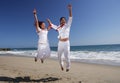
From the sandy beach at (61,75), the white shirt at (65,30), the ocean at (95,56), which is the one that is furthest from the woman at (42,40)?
the ocean at (95,56)

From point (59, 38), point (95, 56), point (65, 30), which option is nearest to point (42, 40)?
point (59, 38)

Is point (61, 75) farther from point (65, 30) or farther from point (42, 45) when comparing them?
point (65, 30)

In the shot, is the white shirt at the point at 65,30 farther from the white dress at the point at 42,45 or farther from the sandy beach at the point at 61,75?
the sandy beach at the point at 61,75

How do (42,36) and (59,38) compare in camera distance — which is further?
(42,36)

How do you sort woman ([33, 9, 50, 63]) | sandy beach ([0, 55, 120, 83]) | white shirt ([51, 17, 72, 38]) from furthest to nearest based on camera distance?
sandy beach ([0, 55, 120, 83]) < woman ([33, 9, 50, 63]) < white shirt ([51, 17, 72, 38])

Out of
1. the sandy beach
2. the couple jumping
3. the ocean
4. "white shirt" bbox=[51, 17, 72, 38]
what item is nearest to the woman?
the couple jumping

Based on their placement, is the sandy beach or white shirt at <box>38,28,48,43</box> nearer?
white shirt at <box>38,28,48,43</box>

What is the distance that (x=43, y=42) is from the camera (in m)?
8.06

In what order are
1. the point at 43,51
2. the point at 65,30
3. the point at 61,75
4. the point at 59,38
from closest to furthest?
the point at 65,30 → the point at 59,38 → the point at 43,51 → the point at 61,75

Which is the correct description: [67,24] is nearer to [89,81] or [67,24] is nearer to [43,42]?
[43,42]

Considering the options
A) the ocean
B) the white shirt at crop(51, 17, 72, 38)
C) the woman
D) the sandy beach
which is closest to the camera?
the white shirt at crop(51, 17, 72, 38)

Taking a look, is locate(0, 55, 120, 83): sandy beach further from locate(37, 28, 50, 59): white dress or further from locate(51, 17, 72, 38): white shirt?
locate(51, 17, 72, 38): white shirt

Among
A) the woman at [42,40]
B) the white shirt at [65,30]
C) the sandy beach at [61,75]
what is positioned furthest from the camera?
the sandy beach at [61,75]

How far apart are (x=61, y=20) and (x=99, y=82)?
2684 millimetres
